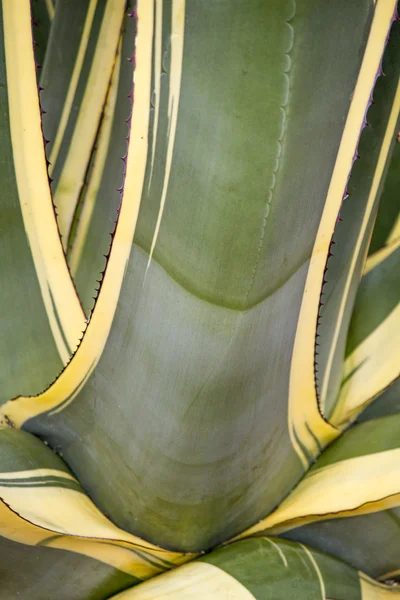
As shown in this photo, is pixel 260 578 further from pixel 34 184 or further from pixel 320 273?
pixel 34 184

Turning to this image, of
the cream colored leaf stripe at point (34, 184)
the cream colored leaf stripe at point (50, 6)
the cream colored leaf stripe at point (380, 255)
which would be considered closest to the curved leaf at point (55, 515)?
the cream colored leaf stripe at point (34, 184)

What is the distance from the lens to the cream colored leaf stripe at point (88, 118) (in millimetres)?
730

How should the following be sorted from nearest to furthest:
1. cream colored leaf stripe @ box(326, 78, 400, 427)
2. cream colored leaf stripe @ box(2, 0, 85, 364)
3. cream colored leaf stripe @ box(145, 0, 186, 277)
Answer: cream colored leaf stripe @ box(145, 0, 186, 277) < cream colored leaf stripe @ box(2, 0, 85, 364) < cream colored leaf stripe @ box(326, 78, 400, 427)

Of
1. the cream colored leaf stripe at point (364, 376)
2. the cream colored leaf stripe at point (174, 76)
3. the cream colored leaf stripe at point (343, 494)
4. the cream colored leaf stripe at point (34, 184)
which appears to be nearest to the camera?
the cream colored leaf stripe at point (174, 76)

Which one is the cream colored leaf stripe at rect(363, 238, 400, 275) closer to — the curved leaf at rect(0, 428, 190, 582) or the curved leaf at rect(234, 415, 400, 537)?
the curved leaf at rect(234, 415, 400, 537)

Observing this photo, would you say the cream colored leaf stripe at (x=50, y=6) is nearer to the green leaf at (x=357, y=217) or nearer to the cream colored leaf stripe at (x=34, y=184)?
the cream colored leaf stripe at (x=34, y=184)

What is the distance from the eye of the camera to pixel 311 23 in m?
0.45

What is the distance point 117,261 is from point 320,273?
17cm

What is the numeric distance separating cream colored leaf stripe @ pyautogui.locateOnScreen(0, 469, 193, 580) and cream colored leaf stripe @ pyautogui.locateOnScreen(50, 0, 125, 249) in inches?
10.4

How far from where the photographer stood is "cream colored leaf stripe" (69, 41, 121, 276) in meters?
0.75

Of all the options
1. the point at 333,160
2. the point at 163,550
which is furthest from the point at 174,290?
the point at 163,550

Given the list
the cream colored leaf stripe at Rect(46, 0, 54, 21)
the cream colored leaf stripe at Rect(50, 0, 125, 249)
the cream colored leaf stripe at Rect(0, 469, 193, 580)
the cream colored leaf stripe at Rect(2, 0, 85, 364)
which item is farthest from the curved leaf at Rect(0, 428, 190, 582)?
the cream colored leaf stripe at Rect(46, 0, 54, 21)

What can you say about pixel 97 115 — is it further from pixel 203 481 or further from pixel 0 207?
pixel 203 481

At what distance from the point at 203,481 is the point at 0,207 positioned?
1.09 feet
